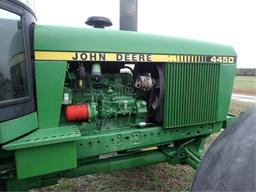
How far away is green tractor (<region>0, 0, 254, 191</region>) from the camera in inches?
80.6

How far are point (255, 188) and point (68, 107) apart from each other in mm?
1624

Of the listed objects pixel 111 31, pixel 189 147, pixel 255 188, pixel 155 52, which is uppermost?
pixel 111 31

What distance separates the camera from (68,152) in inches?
85.1

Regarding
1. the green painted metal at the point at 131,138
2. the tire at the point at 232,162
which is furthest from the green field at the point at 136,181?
the tire at the point at 232,162

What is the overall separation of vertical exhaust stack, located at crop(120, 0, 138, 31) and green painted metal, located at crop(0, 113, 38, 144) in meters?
1.68

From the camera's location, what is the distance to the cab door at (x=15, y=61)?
194 centimetres

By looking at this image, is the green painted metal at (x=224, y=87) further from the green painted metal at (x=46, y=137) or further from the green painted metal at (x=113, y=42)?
the green painted metal at (x=46, y=137)

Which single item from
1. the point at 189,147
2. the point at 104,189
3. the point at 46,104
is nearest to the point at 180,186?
the point at 189,147

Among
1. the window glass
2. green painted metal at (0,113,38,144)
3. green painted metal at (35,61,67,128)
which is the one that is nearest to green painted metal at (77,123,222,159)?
green painted metal at (35,61,67,128)

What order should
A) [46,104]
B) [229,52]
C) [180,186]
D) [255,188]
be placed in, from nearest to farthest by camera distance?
[255,188]
[46,104]
[229,52]
[180,186]

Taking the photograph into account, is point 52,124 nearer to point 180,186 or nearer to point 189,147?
point 189,147

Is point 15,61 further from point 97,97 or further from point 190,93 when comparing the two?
point 190,93

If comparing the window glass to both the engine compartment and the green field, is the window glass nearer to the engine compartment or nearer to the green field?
the engine compartment

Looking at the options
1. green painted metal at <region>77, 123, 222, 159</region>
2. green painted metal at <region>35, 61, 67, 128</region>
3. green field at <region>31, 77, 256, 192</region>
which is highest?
green painted metal at <region>35, 61, 67, 128</region>
